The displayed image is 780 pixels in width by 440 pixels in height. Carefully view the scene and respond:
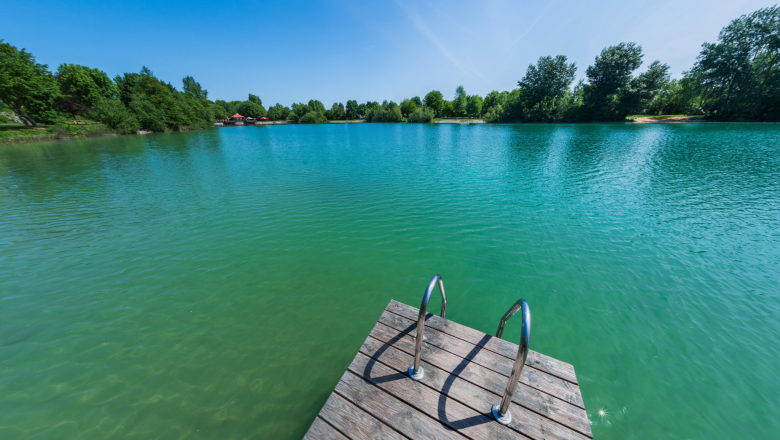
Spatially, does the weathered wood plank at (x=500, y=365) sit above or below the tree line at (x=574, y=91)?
below

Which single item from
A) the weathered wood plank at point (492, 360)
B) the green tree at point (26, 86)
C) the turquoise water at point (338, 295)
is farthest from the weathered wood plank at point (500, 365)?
the green tree at point (26, 86)

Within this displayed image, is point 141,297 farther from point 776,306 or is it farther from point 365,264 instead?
point 776,306

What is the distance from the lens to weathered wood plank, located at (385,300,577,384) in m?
3.35

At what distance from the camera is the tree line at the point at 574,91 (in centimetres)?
4712

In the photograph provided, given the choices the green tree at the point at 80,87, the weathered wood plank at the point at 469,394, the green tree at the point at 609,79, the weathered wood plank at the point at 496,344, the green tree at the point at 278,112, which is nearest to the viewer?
the weathered wood plank at the point at 469,394

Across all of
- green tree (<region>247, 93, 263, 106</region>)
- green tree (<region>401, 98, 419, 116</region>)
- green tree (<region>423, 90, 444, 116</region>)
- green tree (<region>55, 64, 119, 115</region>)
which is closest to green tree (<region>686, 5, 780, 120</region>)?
green tree (<region>423, 90, 444, 116</region>)

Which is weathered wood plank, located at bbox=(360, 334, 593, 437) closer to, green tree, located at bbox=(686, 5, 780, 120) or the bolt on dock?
the bolt on dock

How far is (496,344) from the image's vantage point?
12.3ft

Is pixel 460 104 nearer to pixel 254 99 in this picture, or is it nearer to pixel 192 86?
pixel 254 99

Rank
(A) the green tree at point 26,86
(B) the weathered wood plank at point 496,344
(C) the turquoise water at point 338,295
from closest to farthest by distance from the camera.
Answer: (B) the weathered wood plank at point 496,344, (C) the turquoise water at point 338,295, (A) the green tree at point 26,86

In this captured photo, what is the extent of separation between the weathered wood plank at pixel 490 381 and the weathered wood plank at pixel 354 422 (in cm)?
71

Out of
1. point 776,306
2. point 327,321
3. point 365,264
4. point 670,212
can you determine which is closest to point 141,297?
point 327,321

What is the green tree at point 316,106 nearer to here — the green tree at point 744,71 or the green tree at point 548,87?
the green tree at point 548,87

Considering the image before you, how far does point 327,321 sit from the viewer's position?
6.07 meters
